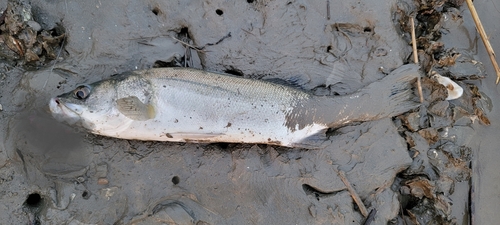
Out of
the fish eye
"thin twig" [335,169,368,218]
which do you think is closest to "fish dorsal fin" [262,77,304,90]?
"thin twig" [335,169,368,218]

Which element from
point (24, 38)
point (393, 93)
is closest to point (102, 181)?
point (24, 38)

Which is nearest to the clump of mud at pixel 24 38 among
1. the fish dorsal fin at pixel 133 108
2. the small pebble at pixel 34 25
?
the small pebble at pixel 34 25

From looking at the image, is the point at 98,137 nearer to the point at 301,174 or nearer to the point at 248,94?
the point at 248,94

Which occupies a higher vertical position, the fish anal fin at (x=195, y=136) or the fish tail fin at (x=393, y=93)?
the fish tail fin at (x=393, y=93)

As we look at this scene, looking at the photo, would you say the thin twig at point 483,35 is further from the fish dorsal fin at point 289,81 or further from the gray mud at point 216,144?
the fish dorsal fin at point 289,81

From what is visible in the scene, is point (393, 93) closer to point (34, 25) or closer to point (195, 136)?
point (195, 136)

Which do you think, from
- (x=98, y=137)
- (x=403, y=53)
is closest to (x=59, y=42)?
(x=98, y=137)

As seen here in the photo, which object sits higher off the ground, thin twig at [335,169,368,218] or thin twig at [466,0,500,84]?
thin twig at [466,0,500,84]

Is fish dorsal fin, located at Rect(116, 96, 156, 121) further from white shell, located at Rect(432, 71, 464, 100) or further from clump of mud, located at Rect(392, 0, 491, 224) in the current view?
white shell, located at Rect(432, 71, 464, 100)
